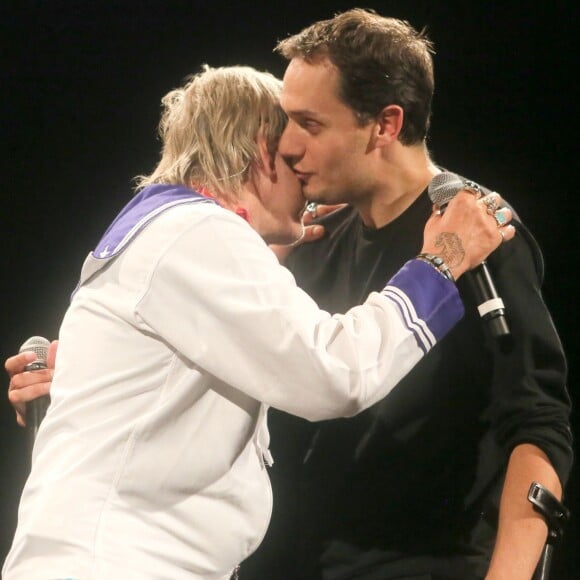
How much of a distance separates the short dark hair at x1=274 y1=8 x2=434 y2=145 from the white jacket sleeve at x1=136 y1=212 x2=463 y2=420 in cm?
67

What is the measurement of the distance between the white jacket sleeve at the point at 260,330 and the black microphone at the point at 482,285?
16 centimetres

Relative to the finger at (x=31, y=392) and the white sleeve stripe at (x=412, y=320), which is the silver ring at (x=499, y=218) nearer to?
the white sleeve stripe at (x=412, y=320)

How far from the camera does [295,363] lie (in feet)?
4.72

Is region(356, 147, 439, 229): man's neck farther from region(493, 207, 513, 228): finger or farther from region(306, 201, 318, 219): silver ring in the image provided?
region(493, 207, 513, 228): finger

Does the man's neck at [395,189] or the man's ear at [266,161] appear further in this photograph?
the man's neck at [395,189]

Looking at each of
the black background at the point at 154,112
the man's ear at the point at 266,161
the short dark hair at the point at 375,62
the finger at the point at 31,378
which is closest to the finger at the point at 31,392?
the finger at the point at 31,378

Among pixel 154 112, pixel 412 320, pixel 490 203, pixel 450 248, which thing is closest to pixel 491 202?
pixel 490 203

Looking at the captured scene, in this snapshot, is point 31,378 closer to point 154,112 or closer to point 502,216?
point 502,216

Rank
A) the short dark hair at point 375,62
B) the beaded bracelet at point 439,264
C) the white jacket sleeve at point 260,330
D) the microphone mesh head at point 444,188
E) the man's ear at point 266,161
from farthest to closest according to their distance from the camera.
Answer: the short dark hair at point 375,62
the man's ear at point 266,161
the microphone mesh head at point 444,188
the beaded bracelet at point 439,264
the white jacket sleeve at point 260,330

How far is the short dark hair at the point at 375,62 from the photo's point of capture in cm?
204

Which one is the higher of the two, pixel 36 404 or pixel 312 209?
pixel 312 209

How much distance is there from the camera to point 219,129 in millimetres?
1818

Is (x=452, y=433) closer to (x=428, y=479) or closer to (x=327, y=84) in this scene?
(x=428, y=479)

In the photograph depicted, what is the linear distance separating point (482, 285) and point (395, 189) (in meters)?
0.48
